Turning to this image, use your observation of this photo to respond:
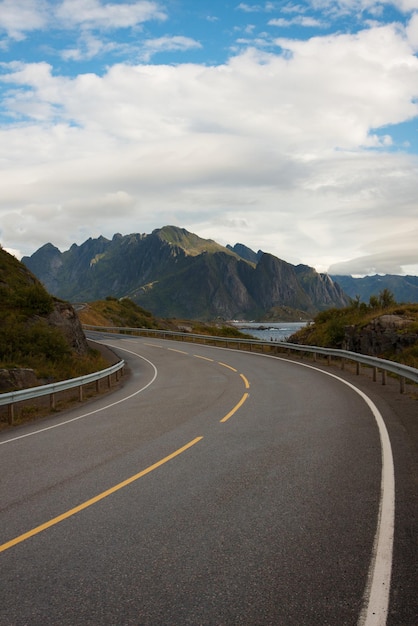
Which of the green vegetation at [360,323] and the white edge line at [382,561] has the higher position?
the green vegetation at [360,323]

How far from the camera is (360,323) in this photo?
24.9 metres

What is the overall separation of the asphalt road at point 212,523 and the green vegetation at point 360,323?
11763 mm

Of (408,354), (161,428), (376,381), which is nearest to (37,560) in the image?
(161,428)

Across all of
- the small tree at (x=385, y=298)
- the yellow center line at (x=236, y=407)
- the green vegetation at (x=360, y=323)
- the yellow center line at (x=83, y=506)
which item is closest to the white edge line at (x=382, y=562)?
the yellow center line at (x=83, y=506)

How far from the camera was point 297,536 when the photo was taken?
436cm

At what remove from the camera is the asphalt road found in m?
3.30

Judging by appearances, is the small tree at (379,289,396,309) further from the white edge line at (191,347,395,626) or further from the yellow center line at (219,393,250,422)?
the white edge line at (191,347,395,626)

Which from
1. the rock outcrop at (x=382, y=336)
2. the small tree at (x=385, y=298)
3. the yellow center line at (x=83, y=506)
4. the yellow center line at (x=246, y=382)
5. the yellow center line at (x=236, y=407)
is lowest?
the yellow center line at (x=246, y=382)

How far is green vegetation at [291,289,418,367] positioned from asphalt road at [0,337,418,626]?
11.8 m

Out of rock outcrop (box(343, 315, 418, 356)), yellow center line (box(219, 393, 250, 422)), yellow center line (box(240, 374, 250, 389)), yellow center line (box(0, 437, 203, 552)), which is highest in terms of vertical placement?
rock outcrop (box(343, 315, 418, 356))

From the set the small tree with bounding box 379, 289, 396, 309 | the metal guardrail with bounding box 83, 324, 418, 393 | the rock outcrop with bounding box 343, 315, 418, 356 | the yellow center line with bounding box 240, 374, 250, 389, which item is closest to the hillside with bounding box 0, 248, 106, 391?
the yellow center line with bounding box 240, 374, 250, 389

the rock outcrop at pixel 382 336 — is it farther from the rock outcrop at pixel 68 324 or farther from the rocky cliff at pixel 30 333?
the rock outcrop at pixel 68 324

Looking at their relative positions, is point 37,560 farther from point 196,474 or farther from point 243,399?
point 243,399

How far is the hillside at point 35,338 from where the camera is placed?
1782 centimetres
